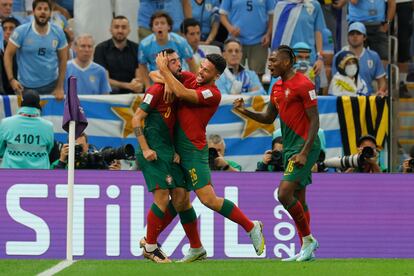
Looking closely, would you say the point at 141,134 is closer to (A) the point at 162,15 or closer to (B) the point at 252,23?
(A) the point at 162,15

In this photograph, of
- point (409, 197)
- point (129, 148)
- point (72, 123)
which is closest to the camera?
point (72, 123)

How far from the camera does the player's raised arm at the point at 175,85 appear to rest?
12809 mm

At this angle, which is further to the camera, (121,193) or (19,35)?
(19,35)

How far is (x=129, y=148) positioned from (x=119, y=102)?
145 inches

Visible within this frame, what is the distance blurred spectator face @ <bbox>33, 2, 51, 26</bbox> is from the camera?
18.3m

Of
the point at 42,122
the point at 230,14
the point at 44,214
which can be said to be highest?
the point at 230,14

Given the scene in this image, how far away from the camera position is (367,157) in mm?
16125

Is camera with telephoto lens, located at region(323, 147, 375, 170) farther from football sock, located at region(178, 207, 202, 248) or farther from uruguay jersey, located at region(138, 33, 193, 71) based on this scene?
uruguay jersey, located at region(138, 33, 193, 71)

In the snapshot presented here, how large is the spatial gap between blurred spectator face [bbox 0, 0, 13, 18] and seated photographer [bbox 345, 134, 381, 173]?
585 centimetres

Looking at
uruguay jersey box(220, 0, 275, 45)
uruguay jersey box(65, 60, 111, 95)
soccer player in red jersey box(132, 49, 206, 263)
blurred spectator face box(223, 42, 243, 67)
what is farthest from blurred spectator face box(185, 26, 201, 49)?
soccer player in red jersey box(132, 49, 206, 263)

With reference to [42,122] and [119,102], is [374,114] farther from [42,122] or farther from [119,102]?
[42,122]

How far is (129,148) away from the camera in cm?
1484

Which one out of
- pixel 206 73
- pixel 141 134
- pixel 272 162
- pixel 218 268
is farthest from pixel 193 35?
pixel 218 268

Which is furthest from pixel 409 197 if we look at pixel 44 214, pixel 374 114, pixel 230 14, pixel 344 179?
pixel 230 14
